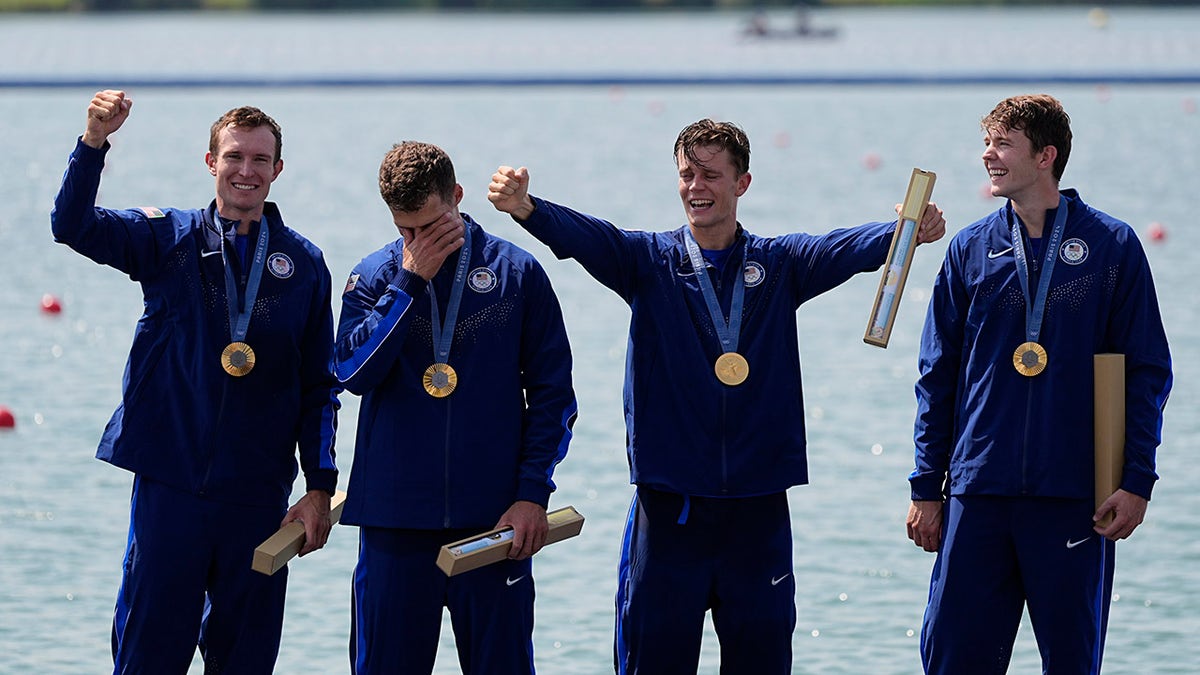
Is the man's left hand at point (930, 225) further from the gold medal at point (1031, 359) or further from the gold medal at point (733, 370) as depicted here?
the gold medal at point (733, 370)

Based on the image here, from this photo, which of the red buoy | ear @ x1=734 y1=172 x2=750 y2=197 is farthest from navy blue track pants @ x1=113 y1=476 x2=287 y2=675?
the red buoy

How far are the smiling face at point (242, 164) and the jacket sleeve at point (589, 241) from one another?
26.3 inches

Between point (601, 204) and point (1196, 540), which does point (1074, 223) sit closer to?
point (1196, 540)

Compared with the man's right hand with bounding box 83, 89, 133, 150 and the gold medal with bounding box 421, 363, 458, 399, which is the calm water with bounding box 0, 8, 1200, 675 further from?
the man's right hand with bounding box 83, 89, 133, 150

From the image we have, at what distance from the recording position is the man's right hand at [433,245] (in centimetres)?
435

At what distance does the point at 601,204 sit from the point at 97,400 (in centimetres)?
Result: 802

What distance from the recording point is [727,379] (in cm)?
459

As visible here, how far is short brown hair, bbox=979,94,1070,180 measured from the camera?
15.0 ft

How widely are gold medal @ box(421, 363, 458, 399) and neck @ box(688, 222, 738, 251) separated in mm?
734

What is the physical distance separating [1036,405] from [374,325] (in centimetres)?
161

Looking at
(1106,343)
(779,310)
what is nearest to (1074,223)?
(1106,343)

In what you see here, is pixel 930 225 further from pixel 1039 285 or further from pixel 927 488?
pixel 927 488

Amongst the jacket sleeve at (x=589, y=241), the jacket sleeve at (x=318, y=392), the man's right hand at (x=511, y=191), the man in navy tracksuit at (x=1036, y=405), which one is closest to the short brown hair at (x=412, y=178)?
the man's right hand at (x=511, y=191)

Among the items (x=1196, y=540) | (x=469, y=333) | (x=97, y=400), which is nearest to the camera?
(x=469, y=333)
